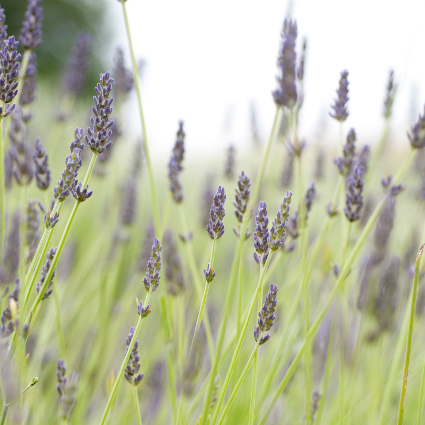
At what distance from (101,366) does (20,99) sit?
→ 70 cm

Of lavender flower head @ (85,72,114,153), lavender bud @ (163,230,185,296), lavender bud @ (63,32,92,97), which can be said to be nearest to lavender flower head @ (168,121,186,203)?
lavender bud @ (163,230,185,296)

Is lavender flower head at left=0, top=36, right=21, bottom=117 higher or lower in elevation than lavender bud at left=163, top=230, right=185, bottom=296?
higher

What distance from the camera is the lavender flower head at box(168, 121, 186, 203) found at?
0.68 m

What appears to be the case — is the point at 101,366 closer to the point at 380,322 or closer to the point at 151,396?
the point at 151,396

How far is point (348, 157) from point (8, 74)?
510mm

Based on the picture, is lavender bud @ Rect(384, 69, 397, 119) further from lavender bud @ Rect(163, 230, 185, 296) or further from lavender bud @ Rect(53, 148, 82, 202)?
lavender bud @ Rect(53, 148, 82, 202)

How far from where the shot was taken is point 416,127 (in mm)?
648

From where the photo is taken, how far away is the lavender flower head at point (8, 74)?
1.42 ft

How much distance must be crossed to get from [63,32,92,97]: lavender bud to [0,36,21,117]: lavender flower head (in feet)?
2.56

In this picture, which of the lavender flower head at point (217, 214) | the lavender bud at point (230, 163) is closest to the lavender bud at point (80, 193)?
the lavender flower head at point (217, 214)

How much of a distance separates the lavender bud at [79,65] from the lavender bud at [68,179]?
88cm

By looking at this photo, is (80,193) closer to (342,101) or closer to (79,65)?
(342,101)

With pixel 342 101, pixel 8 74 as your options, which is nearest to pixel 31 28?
pixel 8 74

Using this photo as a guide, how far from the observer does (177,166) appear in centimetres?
71
